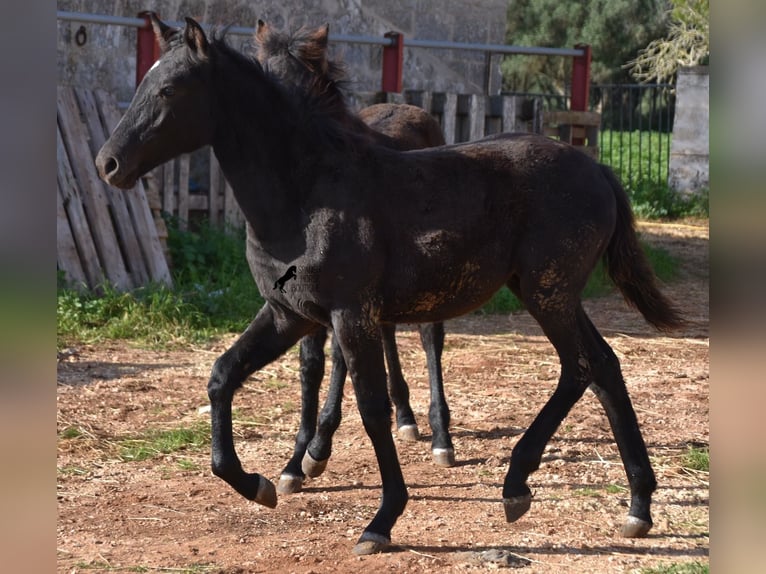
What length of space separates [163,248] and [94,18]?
2359 millimetres

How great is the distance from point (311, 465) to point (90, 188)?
5.38 m

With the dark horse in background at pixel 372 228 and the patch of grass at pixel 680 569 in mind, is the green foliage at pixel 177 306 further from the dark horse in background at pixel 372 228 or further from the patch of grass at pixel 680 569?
the patch of grass at pixel 680 569

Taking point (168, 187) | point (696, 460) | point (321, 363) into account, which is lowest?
point (696, 460)

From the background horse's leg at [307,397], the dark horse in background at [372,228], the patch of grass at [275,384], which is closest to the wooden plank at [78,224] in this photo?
the patch of grass at [275,384]

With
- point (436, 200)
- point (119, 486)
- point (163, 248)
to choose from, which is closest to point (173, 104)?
point (436, 200)

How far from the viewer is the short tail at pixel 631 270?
4.77m

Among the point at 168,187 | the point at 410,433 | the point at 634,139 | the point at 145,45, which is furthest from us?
the point at 634,139

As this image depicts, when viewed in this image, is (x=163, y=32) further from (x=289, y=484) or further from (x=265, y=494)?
(x=289, y=484)

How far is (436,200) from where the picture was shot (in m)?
4.39

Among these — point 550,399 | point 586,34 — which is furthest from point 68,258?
point 586,34

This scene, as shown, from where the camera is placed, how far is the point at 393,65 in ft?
37.8

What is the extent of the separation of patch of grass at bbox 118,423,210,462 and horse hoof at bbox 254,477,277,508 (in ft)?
4.85

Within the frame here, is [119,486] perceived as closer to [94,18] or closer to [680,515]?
[680,515]
